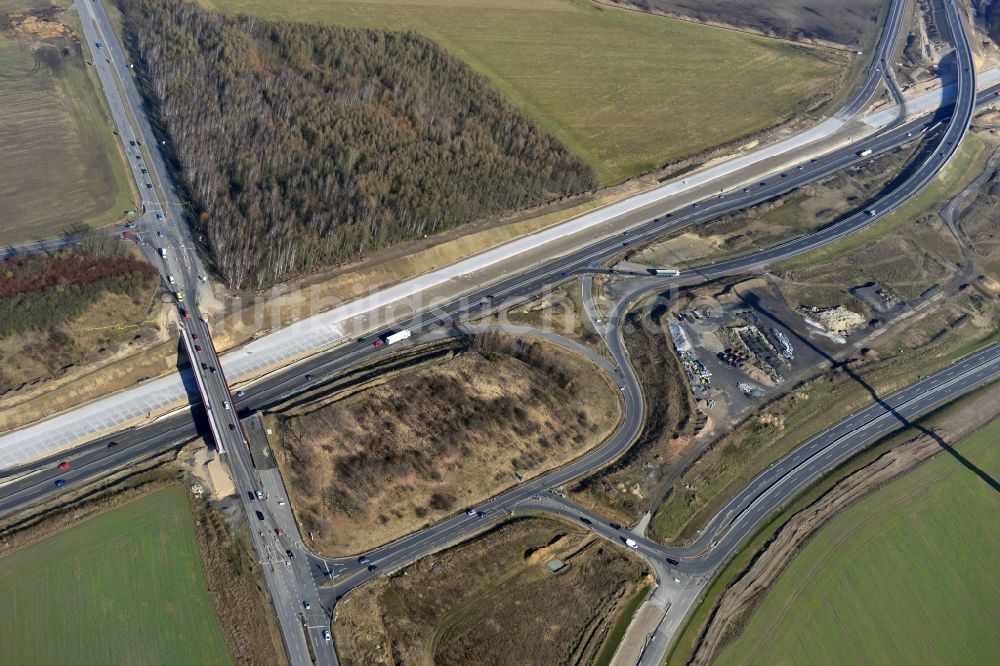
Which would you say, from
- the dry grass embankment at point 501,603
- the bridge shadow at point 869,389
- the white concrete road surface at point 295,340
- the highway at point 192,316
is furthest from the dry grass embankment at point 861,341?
the highway at point 192,316

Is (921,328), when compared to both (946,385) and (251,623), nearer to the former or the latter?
(946,385)

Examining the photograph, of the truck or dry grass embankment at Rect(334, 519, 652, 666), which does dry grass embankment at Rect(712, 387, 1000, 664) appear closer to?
dry grass embankment at Rect(334, 519, 652, 666)

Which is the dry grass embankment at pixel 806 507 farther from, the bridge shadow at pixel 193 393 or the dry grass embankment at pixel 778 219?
the bridge shadow at pixel 193 393

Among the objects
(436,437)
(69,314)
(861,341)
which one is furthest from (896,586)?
(69,314)

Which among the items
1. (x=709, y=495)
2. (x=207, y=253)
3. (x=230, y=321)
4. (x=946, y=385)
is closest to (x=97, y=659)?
(x=230, y=321)

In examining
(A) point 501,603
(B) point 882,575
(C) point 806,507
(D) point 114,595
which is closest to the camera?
(D) point 114,595

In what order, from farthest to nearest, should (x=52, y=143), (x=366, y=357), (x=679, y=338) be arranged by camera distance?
(x=52, y=143) → (x=679, y=338) → (x=366, y=357)

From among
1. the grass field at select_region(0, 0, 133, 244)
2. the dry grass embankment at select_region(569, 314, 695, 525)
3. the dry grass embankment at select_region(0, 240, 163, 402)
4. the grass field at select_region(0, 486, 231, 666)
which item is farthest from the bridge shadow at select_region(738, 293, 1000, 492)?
the grass field at select_region(0, 0, 133, 244)

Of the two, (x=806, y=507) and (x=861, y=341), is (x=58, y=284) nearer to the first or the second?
(x=806, y=507)
